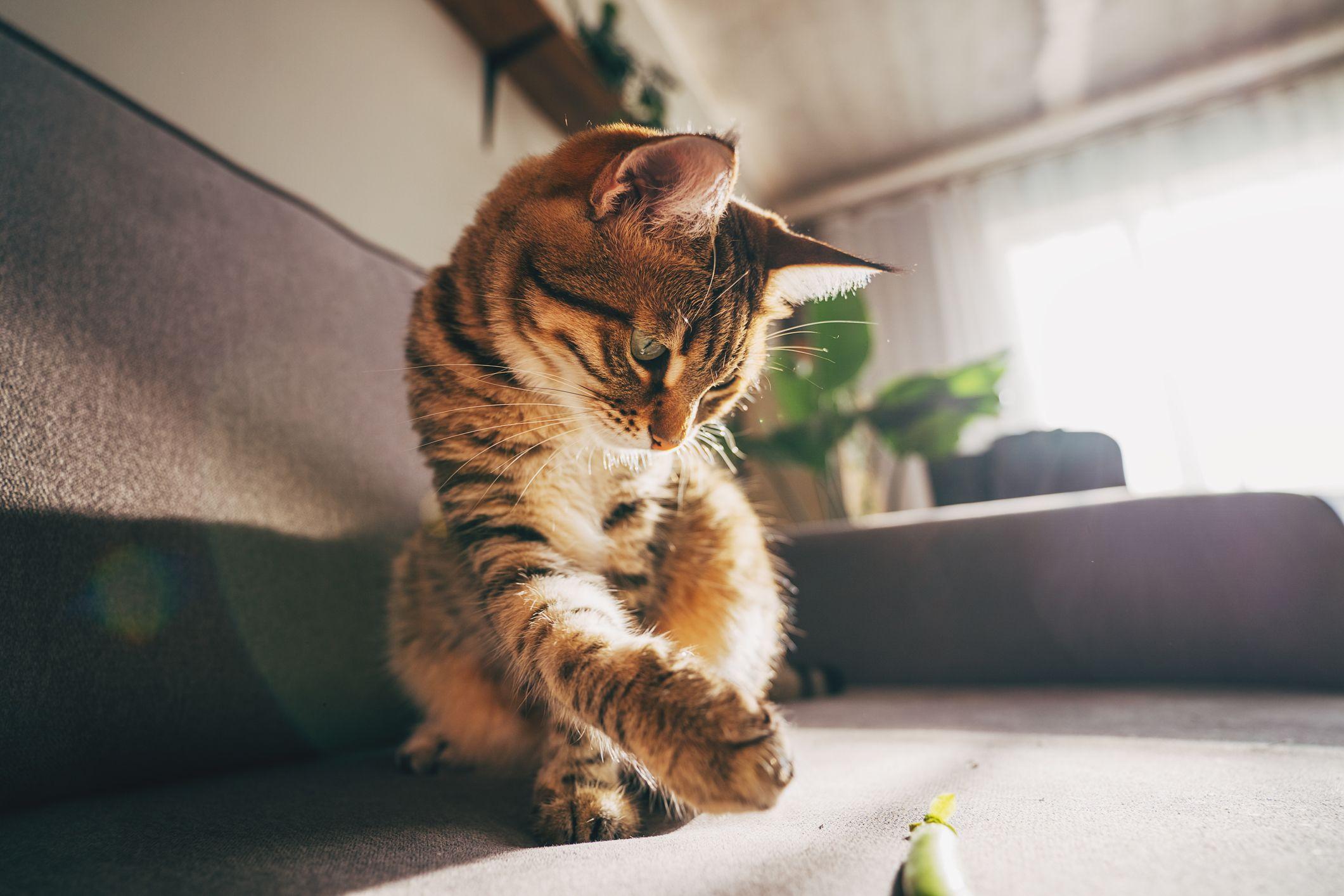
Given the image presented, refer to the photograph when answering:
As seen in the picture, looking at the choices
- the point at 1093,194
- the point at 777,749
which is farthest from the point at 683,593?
the point at 1093,194

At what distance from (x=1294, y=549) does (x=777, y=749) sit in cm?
92

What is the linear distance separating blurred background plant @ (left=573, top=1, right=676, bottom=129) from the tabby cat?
3.75 ft

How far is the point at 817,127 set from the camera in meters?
3.51

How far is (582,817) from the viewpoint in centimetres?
53

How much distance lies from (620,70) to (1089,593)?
169 centimetres

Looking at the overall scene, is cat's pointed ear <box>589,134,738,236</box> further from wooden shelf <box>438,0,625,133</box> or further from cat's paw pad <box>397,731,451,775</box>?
wooden shelf <box>438,0,625,133</box>

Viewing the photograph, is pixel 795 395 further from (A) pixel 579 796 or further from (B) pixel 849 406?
(A) pixel 579 796

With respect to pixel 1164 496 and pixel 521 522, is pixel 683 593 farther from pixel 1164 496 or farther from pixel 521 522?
pixel 1164 496

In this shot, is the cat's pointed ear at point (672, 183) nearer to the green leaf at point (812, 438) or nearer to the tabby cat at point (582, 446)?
the tabby cat at point (582, 446)

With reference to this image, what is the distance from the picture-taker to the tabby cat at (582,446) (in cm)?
61

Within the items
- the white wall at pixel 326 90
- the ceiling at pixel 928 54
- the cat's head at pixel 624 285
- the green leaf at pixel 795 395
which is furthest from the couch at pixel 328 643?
the ceiling at pixel 928 54

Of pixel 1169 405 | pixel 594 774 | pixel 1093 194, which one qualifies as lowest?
pixel 594 774

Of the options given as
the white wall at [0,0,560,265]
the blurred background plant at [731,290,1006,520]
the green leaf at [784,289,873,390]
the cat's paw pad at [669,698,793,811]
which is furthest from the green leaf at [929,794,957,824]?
the green leaf at [784,289,873,390]

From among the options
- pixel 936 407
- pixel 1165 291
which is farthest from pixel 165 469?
pixel 1165 291
